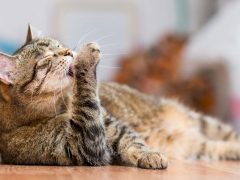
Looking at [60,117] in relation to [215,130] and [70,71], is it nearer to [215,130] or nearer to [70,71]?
[70,71]

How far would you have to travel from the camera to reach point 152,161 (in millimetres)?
1336

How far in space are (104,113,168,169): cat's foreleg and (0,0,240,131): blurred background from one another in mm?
439

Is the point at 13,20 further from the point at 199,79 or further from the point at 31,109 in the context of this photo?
the point at 31,109

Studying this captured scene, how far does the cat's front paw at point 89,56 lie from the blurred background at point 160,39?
1.40ft

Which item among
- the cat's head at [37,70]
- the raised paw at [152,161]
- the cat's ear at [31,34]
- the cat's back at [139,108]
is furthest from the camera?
the cat's back at [139,108]

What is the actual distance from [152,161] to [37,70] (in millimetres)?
618

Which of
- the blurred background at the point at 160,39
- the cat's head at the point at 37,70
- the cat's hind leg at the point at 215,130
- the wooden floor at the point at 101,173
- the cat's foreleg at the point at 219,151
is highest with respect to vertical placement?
the blurred background at the point at 160,39

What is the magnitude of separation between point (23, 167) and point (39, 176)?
0.77ft

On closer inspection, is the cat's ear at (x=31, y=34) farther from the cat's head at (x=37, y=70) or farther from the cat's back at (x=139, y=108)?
the cat's back at (x=139, y=108)

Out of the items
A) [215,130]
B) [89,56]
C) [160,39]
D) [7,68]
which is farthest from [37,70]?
[160,39]

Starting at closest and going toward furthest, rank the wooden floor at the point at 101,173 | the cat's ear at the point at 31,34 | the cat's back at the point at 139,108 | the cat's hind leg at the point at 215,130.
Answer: the wooden floor at the point at 101,173 → the cat's ear at the point at 31,34 → the cat's back at the point at 139,108 → the cat's hind leg at the point at 215,130

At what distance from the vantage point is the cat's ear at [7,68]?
4.98 ft

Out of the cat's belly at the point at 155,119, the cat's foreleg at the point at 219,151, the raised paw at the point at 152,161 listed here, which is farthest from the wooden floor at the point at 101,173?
the cat's foreleg at the point at 219,151

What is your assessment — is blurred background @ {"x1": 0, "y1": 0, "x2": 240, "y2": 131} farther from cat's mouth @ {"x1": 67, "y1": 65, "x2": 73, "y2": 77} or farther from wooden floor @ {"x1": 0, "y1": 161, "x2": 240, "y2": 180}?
wooden floor @ {"x1": 0, "y1": 161, "x2": 240, "y2": 180}
